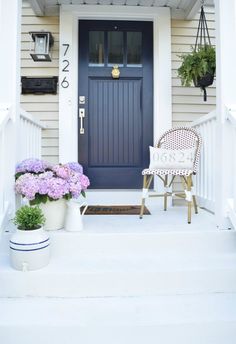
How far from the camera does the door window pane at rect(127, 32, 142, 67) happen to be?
330 cm

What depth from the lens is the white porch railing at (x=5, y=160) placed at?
1.83 metres

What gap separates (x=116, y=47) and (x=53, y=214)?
2203mm

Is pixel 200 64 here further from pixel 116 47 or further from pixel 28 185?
pixel 28 185

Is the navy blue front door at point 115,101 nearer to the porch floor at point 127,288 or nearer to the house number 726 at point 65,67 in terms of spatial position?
the house number 726 at point 65,67

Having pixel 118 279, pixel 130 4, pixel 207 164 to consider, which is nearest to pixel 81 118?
pixel 130 4

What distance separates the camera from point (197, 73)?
9.30 ft

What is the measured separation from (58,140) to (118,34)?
1386 millimetres

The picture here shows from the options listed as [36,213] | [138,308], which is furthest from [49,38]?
[138,308]

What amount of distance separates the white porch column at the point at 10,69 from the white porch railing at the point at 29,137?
0.45 ft

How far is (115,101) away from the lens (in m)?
3.27

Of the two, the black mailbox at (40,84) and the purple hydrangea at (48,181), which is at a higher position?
the black mailbox at (40,84)

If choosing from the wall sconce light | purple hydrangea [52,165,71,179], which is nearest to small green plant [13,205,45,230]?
purple hydrangea [52,165,71,179]

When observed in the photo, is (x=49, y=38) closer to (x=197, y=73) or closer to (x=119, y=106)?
(x=119, y=106)

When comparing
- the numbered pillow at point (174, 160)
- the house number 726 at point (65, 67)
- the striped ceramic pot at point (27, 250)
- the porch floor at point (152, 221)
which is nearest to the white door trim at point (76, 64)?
the house number 726 at point (65, 67)
